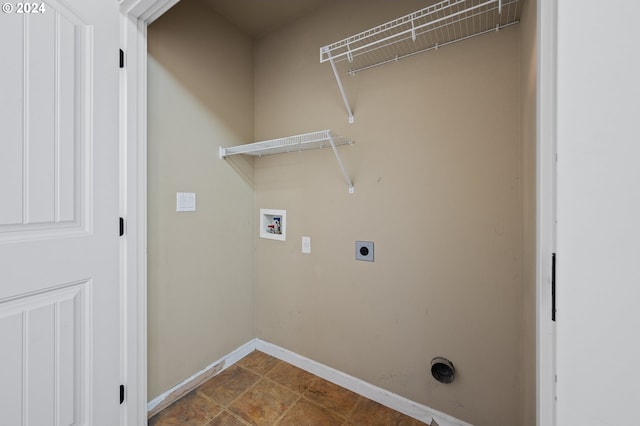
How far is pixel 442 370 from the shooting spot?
137 cm

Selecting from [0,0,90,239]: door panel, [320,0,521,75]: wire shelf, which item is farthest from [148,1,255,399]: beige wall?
[320,0,521,75]: wire shelf

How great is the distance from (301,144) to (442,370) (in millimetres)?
1600

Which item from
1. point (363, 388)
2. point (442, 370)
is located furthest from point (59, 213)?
point (442, 370)

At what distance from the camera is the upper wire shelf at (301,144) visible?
1.54 meters

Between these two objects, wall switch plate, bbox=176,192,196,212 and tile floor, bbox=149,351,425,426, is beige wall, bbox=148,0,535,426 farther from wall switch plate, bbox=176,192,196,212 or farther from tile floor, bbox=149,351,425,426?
tile floor, bbox=149,351,425,426
